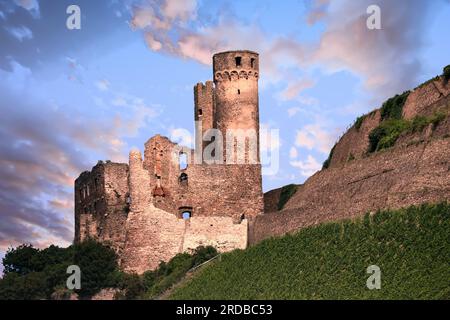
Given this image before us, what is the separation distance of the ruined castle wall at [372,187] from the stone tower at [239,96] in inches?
243

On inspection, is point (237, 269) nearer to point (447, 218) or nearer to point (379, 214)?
point (379, 214)

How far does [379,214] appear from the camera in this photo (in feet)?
166

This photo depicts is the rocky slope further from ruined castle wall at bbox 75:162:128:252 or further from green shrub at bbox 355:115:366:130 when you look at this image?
ruined castle wall at bbox 75:162:128:252

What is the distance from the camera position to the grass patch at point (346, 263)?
46094mm

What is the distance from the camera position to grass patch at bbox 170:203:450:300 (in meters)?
46.1

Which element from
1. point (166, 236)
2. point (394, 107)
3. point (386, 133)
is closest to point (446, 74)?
point (386, 133)

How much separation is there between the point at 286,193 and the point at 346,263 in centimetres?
1761

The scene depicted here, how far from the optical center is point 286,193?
67.3 meters

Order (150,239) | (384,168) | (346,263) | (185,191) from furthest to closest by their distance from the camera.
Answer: (185,191) → (150,239) → (384,168) → (346,263)

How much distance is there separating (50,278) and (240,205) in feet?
26.8

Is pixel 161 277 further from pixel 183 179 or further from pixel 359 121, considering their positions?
pixel 359 121

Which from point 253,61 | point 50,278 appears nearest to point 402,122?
point 253,61

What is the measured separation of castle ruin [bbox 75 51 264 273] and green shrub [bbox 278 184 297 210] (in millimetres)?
2166

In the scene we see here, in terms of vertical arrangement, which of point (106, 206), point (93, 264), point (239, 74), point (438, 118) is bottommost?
point (93, 264)
